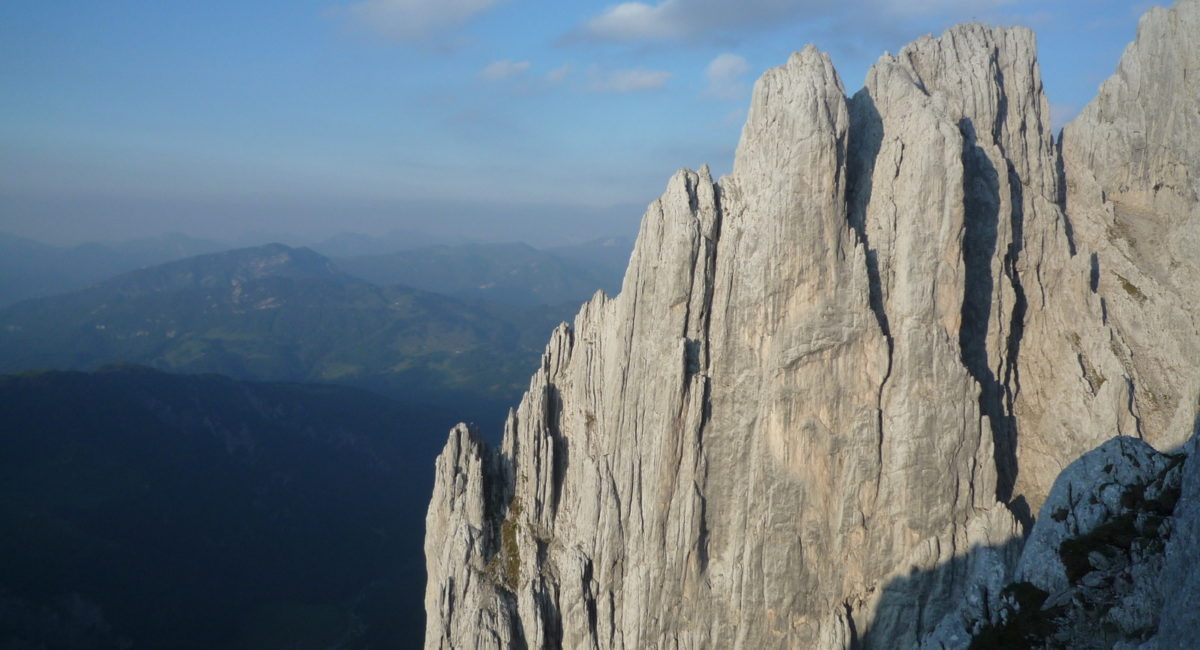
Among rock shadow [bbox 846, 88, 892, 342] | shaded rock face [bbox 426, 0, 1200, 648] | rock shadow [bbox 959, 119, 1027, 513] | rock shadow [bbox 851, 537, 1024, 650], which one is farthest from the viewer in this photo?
rock shadow [bbox 959, 119, 1027, 513]

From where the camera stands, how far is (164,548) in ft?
497

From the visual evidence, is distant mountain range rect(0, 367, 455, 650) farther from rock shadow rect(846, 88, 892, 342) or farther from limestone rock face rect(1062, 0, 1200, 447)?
limestone rock face rect(1062, 0, 1200, 447)

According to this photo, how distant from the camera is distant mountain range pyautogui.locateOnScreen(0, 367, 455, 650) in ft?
412

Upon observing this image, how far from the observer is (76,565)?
5231 inches

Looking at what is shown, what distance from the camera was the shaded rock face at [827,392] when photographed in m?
50.2

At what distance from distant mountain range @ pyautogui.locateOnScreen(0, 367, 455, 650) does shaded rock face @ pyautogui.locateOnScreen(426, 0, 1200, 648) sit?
85.7 meters

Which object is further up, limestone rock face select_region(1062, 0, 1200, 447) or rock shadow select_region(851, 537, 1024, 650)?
limestone rock face select_region(1062, 0, 1200, 447)

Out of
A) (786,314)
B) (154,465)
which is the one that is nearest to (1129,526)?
(786,314)

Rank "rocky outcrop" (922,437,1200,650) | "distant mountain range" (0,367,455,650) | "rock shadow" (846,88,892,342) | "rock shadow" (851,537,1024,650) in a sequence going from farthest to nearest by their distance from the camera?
"distant mountain range" (0,367,455,650) < "rock shadow" (846,88,892,342) < "rock shadow" (851,537,1024,650) < "rocky outcrop" (922,437,1200,650)

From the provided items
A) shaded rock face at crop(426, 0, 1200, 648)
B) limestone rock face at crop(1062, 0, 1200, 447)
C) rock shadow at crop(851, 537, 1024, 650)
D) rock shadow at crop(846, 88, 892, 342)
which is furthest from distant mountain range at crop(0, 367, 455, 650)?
limestone rock face at crop(1062, 0, 1200, 447)

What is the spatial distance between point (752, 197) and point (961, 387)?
20.9 meters

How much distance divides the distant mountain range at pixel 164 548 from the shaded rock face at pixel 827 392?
8574 cm

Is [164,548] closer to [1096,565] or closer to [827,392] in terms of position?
[827,392]

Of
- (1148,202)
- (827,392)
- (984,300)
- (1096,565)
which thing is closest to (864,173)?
(984,300)
